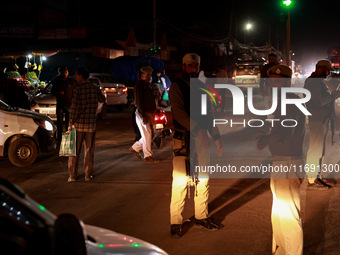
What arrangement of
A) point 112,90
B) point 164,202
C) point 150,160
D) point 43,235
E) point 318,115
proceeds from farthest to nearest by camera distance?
point 112,90
point 150,160
point 318,115
point 164,202
point 43,235

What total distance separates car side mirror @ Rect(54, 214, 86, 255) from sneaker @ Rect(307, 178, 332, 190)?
596 cm

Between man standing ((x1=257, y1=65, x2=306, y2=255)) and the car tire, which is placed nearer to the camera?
man standing ((x1=257, y1=65, x2=306, y2=255))

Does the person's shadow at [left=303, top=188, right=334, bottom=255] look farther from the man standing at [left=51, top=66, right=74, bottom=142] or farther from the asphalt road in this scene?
the man standing at [left=51, top=66, right=74, bottom=142]

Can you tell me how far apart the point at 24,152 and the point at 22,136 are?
1.14 ft

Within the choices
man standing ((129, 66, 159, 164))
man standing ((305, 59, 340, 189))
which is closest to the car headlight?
man standing ((129, 66, 159, 164))

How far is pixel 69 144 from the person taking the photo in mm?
7777

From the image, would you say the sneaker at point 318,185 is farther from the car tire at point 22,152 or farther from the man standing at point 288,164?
the car tire at point 22,152

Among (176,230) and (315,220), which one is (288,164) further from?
(315,220)

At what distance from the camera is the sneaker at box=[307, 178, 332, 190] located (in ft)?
24.3

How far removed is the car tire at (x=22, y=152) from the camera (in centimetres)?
937

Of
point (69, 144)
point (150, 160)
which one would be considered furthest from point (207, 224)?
point (150, 160)

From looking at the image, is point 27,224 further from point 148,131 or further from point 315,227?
point 148,131

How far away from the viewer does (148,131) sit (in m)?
9.61

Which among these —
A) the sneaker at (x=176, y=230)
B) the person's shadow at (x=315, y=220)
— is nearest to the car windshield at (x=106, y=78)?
the person's shadow at (x=315, y=220)
